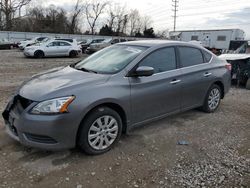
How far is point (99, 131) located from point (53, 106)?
74cm

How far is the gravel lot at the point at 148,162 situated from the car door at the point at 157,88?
1.44 feet

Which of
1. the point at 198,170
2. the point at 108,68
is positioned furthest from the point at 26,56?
the point at 198,170

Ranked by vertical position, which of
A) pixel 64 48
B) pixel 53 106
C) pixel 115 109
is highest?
pixel 64 48

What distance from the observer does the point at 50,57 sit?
1827cm

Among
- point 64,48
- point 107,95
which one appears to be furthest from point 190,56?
point 64,48

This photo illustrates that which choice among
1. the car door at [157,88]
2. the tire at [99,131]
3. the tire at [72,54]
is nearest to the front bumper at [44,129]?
the tire at [99,131]

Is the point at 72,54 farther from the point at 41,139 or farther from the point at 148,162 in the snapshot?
the point at 148,162

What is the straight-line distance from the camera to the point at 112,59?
13.3 feet

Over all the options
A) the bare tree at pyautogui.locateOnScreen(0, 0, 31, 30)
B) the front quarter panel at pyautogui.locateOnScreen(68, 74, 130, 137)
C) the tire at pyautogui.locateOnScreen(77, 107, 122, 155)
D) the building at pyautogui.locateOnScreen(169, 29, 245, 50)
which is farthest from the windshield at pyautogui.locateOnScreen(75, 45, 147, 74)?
the bare tree at pyautogui.locateOnScreen(0, 0, 31, 30)

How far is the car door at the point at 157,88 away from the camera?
3662mm

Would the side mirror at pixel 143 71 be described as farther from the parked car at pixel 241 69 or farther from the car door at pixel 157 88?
the parked car at pixel 241 69

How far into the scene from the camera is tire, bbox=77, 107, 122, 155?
319 centimetres

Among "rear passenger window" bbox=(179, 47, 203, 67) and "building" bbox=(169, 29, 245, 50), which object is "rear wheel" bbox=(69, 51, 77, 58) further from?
"rear passenger window" bbox=(179, 47, 203, 67)

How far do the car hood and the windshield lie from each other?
0.24 meters
